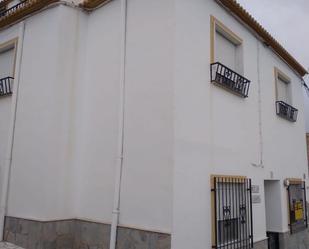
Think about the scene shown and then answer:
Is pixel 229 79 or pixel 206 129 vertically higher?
pixel 229 79

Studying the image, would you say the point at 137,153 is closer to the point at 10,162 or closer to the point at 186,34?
the point at 186,34

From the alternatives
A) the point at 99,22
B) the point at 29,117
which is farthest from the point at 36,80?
the point at 99,22

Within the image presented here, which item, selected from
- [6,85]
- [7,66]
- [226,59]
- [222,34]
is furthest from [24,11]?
[226,59]

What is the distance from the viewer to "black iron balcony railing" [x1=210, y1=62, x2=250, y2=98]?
265 inches

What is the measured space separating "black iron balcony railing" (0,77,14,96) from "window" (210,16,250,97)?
185 inches

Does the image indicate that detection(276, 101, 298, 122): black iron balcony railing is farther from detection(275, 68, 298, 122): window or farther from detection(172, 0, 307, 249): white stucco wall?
detection(172, 0, 307, 249): white stucco wall

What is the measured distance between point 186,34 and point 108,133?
7.92 ft

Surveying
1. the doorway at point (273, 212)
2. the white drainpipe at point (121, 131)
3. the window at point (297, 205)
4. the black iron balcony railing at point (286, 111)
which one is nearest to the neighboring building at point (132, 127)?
the white drainpipe at point (121, 131)

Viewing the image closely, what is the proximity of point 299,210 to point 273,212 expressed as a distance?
4.77ft

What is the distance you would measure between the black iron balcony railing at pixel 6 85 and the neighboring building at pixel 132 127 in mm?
40

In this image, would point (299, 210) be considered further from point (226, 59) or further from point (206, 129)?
point (206, 129)

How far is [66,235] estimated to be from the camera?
6527 millimetres

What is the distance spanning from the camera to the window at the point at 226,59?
6.86 meters

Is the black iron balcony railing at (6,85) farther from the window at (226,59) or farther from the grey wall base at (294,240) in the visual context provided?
the grey wall base at (294,240)
